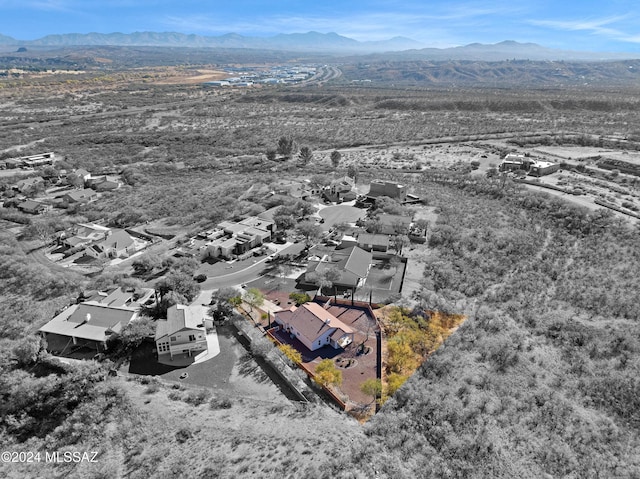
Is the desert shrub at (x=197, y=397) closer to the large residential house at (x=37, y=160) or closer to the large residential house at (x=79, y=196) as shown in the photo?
the large residential house at (x=79, y=196)

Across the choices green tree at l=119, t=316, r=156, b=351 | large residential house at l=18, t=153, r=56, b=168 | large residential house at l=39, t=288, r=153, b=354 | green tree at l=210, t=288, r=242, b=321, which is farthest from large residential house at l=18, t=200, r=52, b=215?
green tree at l=119, t=316, r=156, b=351

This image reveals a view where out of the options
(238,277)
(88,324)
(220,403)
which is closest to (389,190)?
(238,277)

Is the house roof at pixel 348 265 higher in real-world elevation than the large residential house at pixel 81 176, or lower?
higher

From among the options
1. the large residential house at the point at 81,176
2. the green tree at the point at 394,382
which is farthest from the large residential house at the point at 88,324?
the large residential house at the point at 81,176

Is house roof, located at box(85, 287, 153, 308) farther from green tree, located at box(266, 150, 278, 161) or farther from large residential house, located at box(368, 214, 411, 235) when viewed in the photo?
green tree, located at box(266, 150, 278, 161)

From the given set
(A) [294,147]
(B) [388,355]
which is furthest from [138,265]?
(A) [294,147]

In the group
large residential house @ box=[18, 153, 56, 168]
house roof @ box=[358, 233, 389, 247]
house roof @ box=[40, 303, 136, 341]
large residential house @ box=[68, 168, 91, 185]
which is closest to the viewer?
house roof @ box=[40, 303, 136, 341]
